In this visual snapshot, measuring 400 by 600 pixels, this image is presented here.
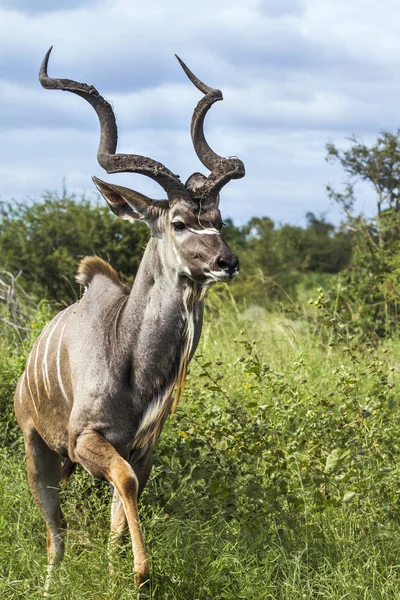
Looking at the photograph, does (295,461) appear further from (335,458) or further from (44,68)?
(44,68)

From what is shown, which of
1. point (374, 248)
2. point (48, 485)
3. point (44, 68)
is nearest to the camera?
point (44, 68)

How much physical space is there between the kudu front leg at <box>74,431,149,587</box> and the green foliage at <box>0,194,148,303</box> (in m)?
7.94

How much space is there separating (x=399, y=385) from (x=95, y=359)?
10.2 ft

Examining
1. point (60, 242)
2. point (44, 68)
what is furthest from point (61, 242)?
point (44, 68)

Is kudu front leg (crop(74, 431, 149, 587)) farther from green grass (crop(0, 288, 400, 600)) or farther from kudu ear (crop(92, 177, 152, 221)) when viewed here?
kudu ear (crop(92, 177, 152, 221))

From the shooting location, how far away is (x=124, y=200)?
13.4ft

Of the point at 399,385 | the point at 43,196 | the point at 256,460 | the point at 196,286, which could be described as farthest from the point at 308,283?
the point at 196,286

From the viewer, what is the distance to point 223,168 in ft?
13.5

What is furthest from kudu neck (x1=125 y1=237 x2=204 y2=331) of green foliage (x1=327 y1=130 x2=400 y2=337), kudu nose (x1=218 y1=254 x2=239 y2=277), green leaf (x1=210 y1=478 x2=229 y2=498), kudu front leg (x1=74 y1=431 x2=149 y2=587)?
green foliage (x1=327 y1=130 x2=400 y2=337)

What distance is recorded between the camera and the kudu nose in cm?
363

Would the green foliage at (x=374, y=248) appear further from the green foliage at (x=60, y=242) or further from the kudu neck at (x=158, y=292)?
the kudu neck at (x=158, y=292)

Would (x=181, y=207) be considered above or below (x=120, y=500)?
above

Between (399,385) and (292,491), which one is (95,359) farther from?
(399,385)

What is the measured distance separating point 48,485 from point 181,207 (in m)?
1.74
